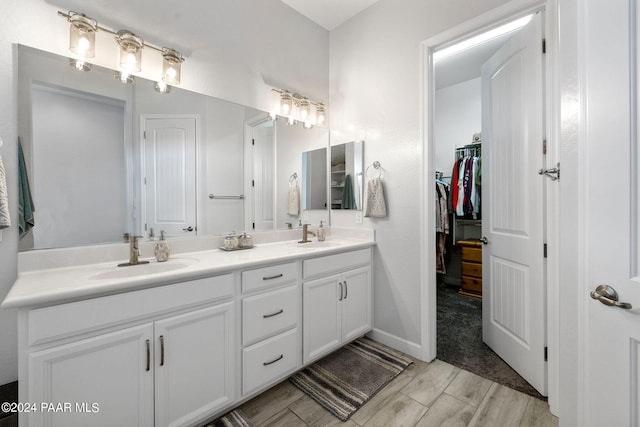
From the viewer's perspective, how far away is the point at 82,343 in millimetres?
1043

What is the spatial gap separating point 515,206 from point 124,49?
2.59 m

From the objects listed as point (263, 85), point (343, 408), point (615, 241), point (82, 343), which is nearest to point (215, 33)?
point (263, 85)

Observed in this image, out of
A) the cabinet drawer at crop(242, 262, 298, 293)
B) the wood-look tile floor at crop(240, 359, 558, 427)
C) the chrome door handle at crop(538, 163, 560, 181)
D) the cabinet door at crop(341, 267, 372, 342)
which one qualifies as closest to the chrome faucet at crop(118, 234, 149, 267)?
the cabinet drawer at crop(242, 262, 298, 293)

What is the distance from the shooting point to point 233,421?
58.2 inches

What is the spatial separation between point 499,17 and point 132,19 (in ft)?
7.21

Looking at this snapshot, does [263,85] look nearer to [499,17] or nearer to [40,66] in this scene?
[40,66]

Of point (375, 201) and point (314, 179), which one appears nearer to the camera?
point (375, 201)

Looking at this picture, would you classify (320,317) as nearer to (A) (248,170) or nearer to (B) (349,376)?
(B) (349,376)

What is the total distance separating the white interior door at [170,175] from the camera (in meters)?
1.70

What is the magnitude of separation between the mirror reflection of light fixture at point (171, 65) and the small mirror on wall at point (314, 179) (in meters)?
1.18

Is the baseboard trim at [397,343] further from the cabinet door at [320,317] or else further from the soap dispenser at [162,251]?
the soap dispenser at [162,251]

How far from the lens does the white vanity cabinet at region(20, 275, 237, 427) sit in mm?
987

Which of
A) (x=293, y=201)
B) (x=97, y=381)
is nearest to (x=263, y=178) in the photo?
(x=293, y=201)

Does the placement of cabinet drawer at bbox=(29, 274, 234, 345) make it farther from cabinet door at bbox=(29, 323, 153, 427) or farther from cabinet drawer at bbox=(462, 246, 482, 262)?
cabinet drawer at bbox=(462, 246, 482, 262)
